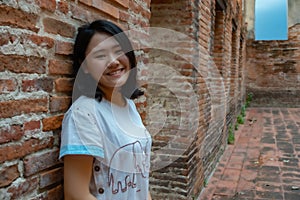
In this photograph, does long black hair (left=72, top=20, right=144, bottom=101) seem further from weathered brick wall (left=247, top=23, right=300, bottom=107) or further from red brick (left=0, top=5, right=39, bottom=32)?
weathered brick wall (left=247, top=23, right=300, bottom=107)

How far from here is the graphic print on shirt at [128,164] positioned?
4.78ft

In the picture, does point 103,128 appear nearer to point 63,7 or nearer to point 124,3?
point 63,7

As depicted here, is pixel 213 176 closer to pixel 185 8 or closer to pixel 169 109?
pixel 169 109

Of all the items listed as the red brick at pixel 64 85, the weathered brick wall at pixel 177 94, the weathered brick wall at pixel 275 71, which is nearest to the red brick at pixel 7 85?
the red brick at pixel 64 85

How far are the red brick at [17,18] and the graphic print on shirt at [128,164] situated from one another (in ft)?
1.98

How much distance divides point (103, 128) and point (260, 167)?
4.36 meters

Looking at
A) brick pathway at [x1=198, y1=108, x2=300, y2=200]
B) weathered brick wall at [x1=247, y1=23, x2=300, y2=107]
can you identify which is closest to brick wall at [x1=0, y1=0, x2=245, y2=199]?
brick pathway at [x1=198, y1=108, x2=300, y2=200]

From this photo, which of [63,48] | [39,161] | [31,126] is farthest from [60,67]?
[39,161]

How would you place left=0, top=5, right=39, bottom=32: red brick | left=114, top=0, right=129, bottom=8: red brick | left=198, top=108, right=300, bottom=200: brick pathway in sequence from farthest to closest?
left=198, top=108, right=300, bottom=200: brick pathway → left=114, top=0, right=129, bottom=8: red brick → left=0, top=5, right=39, bottom=32: red brick

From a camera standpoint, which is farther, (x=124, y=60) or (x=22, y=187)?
(x=124, y=60)

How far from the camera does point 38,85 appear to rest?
4.40 feet

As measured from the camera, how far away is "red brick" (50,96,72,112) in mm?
1431

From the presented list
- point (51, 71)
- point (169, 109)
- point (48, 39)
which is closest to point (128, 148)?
point (51, 71)

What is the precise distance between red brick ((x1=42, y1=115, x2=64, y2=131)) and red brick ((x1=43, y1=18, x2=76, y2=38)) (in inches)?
13.8
